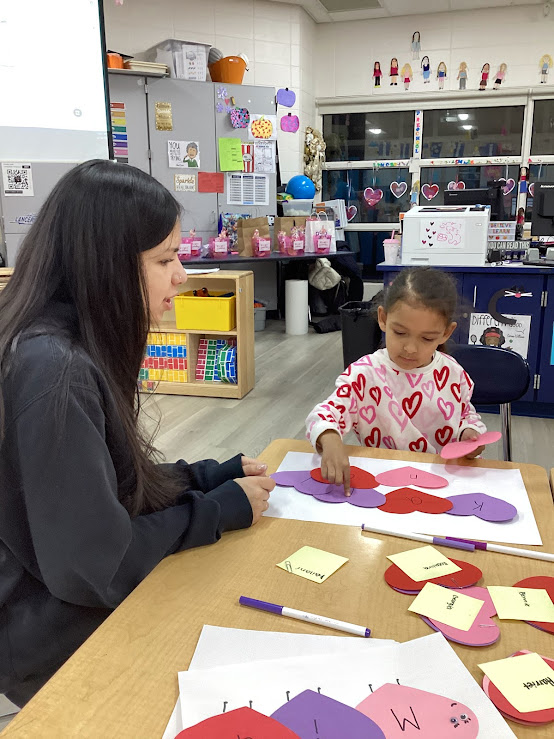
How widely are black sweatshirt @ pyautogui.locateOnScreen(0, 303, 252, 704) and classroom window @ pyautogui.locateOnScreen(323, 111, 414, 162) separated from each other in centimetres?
617

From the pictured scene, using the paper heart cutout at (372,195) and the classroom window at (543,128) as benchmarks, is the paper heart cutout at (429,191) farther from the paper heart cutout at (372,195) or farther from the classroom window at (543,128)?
the classroom window at (543,128)

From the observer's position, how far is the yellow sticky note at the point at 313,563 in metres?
0.80

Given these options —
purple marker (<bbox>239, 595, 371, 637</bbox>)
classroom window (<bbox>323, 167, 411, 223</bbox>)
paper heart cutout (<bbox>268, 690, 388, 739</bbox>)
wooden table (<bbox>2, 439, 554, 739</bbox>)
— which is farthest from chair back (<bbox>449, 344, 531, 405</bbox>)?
classroom window (<bbox>323, 167, 411, 223</bbox>)

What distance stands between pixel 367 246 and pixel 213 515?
615 cm

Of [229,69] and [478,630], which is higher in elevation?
[229,69]

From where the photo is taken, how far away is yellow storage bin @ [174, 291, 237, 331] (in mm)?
3596

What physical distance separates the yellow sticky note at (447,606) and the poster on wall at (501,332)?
112 inches

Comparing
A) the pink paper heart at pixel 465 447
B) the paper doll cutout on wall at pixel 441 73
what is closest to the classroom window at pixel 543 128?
the paper doll cutout on wall at pixel 441 73

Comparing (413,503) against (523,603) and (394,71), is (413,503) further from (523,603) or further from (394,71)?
(394,71)

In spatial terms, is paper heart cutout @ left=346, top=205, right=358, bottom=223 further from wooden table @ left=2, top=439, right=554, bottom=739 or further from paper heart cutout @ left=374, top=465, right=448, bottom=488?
wooden table @ left=2, top=439, right=554, bottom=739

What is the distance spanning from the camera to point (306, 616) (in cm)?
71

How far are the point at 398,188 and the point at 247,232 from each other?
217cm

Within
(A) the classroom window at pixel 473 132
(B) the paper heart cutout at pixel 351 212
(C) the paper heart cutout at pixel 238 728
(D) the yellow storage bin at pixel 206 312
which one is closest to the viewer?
(C) the paper heart cutout at pixel 238 728

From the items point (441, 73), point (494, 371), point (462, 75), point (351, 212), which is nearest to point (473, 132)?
point (462, 75)
